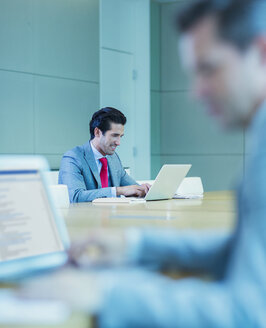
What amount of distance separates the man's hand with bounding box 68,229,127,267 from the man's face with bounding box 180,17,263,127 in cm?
39

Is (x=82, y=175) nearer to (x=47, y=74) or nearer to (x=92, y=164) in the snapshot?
(x=92, y=164)

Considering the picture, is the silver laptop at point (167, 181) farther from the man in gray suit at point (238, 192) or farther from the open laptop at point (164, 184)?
the man in gray suit at point (238, 192)

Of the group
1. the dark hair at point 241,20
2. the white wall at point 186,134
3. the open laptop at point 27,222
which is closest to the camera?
the dark hair at point 241,20

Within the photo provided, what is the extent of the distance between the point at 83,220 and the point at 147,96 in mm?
6189

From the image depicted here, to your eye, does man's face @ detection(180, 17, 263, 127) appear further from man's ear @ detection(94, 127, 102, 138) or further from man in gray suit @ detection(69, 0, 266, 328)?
man's ear @ detection(94, 127, 102, 138)

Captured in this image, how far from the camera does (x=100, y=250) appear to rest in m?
1.34

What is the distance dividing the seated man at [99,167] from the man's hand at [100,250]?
299 centimetres

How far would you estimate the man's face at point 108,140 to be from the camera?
16.2ft

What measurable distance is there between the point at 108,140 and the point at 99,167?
25cm

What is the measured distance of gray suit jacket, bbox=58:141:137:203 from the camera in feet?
14.5

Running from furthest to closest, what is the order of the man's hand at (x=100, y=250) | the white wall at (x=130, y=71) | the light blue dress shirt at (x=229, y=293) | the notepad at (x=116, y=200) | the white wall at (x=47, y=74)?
the white wall at (x=130, y=71)
the white wall at (x=47, y=74)
the notepad at (x=116, y=200)
the man's hand at (x=100, y=250)
the light blue dress shirt at (x=229, y=293)

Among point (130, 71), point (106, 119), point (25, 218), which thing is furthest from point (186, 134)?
point (25, 218)

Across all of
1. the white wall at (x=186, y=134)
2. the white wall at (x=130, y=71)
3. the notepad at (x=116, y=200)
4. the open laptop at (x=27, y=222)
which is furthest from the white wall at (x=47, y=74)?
the open laptop at (x=27, y=222)

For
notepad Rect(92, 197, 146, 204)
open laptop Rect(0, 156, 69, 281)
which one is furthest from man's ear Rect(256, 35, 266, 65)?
notepad Rect(92, 197, 146, 204)
